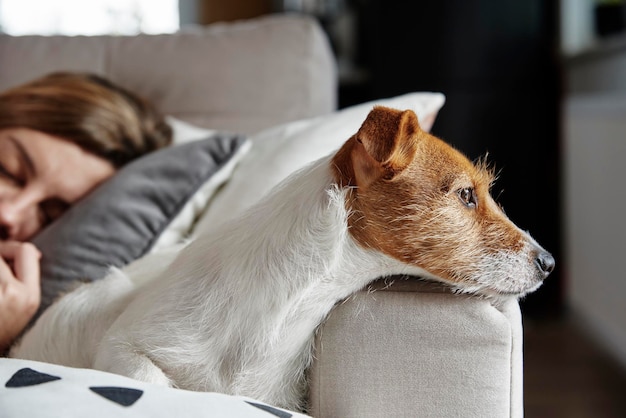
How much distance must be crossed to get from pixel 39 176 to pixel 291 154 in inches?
19.4

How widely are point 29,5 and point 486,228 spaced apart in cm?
400

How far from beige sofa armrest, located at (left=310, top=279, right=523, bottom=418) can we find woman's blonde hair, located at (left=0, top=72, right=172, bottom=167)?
0.84 meters

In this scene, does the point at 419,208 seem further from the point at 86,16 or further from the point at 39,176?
the point at 86,16

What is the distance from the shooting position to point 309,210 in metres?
0.84

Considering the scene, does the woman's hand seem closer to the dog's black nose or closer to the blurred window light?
the dog's black nose

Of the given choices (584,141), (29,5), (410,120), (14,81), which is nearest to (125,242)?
(410,120)

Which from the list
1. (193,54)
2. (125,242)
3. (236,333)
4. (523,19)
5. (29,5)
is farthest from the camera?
(29,5)

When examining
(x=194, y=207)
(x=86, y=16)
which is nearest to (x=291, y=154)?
(x=194, y=207)

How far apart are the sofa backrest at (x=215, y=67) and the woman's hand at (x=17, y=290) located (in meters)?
0.72

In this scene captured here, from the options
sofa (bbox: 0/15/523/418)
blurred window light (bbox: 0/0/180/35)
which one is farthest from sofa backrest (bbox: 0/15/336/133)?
blurred window light (bbox: 0/0/180/35)

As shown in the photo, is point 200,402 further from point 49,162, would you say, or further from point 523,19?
point 523,19

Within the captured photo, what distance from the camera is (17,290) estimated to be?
114cm

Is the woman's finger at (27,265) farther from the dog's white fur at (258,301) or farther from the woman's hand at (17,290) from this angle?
the dog's white fur at (258,301)

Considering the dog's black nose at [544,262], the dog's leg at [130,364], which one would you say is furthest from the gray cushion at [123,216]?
the dog's black nose at [544,262]
